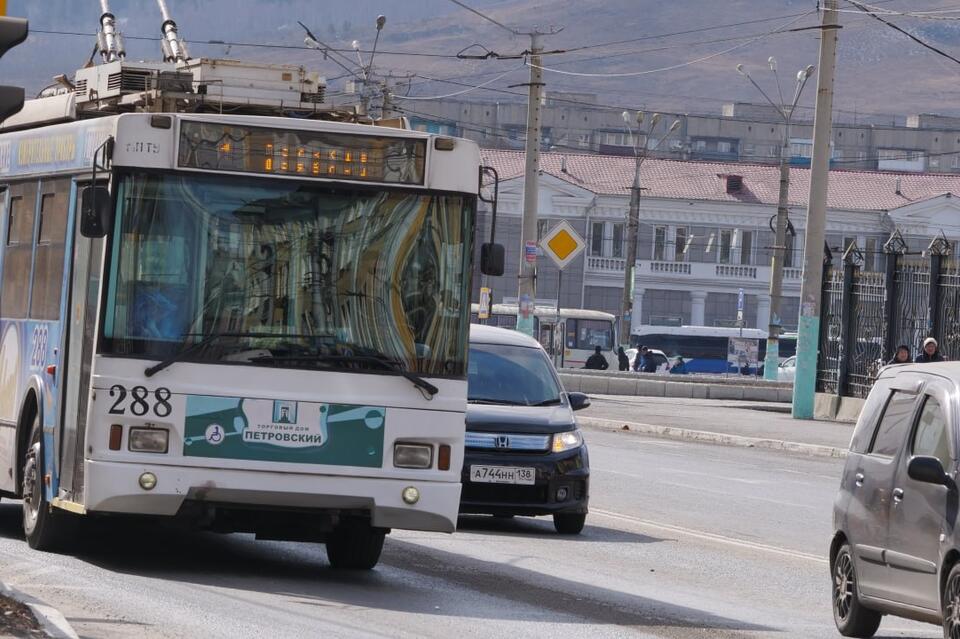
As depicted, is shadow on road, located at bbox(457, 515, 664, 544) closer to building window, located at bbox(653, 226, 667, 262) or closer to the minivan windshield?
the minivan windshield

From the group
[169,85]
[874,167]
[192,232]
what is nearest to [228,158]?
[192,232]

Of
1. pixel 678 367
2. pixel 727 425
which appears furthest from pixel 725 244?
pixel 727 425

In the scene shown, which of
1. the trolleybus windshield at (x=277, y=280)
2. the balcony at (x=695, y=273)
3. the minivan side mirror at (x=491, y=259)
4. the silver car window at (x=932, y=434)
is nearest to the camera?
the silver car window at (x=932, y=434)

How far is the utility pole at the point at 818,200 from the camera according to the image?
34875mm

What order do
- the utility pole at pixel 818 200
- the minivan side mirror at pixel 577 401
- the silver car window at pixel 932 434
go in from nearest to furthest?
the silver car window at pixel 932 434
the minivan side mirror at pixel 577 401
the utility pole at pixel 818 200

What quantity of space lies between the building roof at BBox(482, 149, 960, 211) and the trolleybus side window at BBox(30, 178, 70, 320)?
8335 centimetres

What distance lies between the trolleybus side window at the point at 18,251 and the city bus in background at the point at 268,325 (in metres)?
1.35

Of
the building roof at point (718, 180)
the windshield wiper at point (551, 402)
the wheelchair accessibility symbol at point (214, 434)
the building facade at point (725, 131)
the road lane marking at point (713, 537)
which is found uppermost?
the building facade at point (725, 131)

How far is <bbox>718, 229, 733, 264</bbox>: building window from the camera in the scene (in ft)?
323

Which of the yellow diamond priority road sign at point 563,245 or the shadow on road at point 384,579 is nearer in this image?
the shadow on road at point 384,579

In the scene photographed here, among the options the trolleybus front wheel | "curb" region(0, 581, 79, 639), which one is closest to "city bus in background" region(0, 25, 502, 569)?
the trolleybus front wheel

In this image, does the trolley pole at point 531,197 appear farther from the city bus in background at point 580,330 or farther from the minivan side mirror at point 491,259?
the city bus in background at point 580,330

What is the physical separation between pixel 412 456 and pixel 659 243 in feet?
290

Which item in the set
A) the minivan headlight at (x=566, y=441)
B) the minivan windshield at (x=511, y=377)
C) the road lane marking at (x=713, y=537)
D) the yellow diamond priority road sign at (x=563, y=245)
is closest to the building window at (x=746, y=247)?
the yellow diamond priority road sign at (x=563, y=245)
